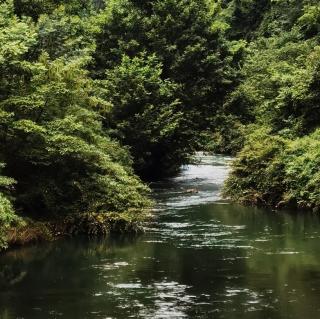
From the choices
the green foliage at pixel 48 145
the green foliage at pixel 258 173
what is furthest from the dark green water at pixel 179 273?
the green foliage at pixel 258 173

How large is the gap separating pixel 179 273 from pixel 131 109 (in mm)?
17548

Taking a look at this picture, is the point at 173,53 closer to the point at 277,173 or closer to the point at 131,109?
the point at 131,109

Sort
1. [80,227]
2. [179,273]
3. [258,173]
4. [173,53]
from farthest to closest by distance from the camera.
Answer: [173,53] < [258,173] < [80,227] < [179,273]

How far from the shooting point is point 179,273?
1501cm

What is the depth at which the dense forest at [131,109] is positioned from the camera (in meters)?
19.8

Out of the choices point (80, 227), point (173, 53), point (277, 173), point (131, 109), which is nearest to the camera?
point (80, 227)

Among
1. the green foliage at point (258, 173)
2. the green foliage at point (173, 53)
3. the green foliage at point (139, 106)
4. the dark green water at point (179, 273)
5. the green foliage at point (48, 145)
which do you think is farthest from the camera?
the green foliage at point (173, 53)

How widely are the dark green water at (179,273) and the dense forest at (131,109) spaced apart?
5.09 feet

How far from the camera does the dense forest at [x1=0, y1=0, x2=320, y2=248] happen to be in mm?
19844

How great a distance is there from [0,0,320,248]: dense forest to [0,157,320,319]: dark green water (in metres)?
1.55

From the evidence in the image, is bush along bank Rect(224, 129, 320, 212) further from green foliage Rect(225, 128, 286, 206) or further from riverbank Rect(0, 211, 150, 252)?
riverbank Rect(0, 211, 150, 252)

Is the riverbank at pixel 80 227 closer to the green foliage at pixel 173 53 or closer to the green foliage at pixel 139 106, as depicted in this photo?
the green foliage at pixel 139 106

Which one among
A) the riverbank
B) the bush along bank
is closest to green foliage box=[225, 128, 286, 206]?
the bush along bank

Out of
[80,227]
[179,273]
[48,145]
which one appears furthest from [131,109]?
[179,273]
